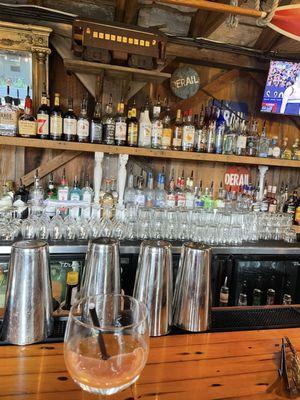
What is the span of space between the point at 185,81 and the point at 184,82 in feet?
0.04

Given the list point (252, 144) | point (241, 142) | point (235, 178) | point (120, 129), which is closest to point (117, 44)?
point (120, 129)

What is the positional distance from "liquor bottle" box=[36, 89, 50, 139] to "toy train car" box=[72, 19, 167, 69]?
0.42 metres

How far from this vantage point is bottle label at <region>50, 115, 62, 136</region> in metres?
2.51

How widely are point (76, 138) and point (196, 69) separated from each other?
4.44ft

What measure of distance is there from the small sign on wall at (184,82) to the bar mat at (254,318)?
232cm

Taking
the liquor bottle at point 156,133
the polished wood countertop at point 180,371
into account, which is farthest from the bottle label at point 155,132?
the polished wood countertop at point 180,371

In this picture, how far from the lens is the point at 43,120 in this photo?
97.8 inches

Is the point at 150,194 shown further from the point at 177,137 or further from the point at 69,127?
the point at 69,127

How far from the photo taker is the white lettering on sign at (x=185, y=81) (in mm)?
3072

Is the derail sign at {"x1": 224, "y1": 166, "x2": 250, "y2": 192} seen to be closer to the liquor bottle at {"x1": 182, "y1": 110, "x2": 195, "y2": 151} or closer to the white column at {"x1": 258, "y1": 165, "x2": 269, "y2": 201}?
the white column at {"x1": 258, "y1": 165, "x2": 269, "y2": 201}

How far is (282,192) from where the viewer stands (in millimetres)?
3539

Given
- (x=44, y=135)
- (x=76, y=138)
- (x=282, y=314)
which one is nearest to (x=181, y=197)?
(x=76, y=138)

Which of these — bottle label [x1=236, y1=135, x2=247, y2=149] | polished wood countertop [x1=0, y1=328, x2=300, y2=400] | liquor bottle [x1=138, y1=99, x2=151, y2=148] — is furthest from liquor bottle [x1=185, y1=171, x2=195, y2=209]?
polished wood countertop [x1=0, y1=328, x2=300, y2=400]

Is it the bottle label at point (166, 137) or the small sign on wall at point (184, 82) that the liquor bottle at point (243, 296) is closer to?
the bottle label at point (166, 137)
